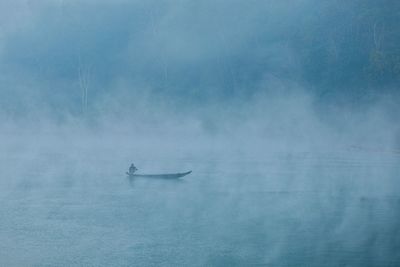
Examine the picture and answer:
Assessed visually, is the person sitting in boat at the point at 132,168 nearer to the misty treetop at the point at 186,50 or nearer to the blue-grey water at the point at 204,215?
the blue-grey water at the point at 204,215

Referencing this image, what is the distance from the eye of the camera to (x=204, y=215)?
17.1 metres

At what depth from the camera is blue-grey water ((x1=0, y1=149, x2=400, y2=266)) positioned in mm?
13234

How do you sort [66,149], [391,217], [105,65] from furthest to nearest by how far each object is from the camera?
[105,65]
[66,149]
[391,217]

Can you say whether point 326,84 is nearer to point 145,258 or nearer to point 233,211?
point 233,211

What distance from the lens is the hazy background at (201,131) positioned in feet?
47.8

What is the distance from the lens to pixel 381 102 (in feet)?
132

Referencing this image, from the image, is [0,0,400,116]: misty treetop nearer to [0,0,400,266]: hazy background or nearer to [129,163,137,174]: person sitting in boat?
[0,0,400,266]: hazy background

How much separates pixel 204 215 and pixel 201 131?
27126 millimetres

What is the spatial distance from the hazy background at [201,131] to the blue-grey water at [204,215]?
0.07 meters

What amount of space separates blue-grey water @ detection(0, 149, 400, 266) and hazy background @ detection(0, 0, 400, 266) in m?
0.07

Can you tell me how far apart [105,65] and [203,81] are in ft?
24.6

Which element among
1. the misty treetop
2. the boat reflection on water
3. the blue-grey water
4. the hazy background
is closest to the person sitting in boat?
the boat reflection on water

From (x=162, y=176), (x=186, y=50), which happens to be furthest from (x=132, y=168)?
(x=186, y=50)

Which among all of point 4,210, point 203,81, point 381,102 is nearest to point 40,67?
point 203,81
